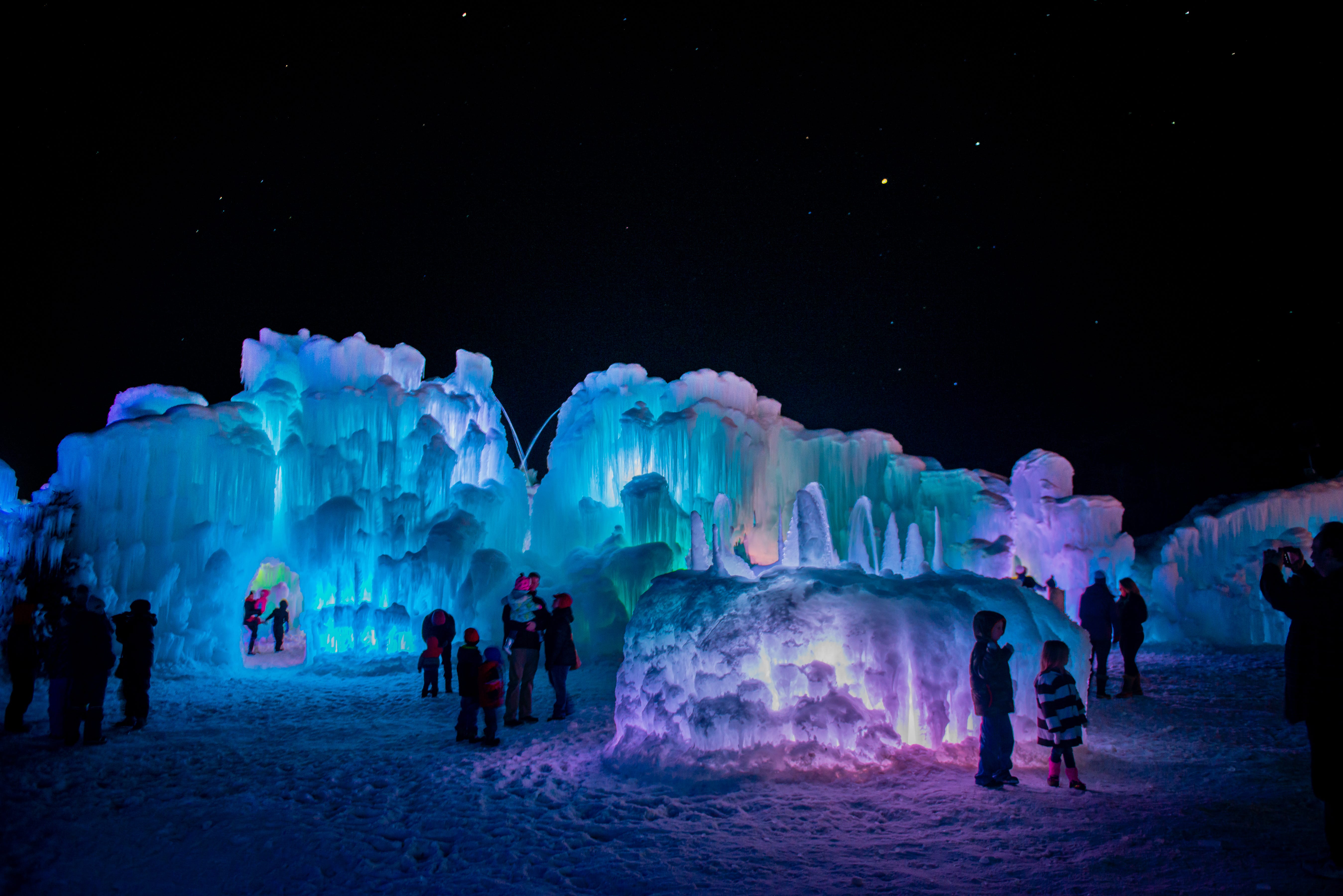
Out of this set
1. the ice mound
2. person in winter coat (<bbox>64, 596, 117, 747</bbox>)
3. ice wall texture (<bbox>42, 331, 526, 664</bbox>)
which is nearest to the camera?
the ice mound

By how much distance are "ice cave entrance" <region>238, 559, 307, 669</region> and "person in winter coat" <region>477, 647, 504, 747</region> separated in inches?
499

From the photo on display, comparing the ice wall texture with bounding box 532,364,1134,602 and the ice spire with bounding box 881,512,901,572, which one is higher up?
the ice wall texture with bounding box 532,364,1134,602

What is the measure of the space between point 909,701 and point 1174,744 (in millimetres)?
2962

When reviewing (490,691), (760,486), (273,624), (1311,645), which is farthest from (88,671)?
(760,486)

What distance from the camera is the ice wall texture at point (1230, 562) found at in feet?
61.5

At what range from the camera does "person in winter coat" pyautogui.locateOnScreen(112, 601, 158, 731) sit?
30.4ft

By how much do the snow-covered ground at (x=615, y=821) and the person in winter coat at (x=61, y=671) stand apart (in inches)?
12.7

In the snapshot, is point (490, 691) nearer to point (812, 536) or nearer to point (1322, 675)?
point (812, 536)

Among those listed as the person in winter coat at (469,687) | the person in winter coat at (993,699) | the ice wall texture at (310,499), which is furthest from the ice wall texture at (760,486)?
the person in winter coat at (993,699)

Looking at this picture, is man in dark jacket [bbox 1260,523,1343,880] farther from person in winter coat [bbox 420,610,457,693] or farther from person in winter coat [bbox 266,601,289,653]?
person in winter coat [bbox 266,601,289,653]

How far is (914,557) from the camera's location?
10.3 metres

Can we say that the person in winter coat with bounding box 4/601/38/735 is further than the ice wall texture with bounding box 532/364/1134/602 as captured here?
No

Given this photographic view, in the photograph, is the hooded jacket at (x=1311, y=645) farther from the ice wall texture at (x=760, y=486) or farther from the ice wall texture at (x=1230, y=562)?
the ice wall texture at (x=1230, y=562)

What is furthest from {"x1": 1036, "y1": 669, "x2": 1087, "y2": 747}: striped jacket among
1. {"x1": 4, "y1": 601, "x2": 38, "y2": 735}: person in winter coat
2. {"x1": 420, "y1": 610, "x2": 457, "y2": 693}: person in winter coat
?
{"x1": 4, "y1": 601, "x2": 38, "y2": 735}: person in winter coat
